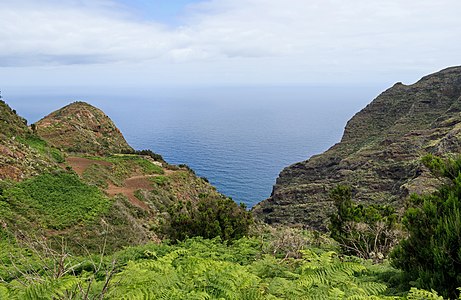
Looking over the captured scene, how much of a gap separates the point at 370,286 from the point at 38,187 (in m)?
18.2

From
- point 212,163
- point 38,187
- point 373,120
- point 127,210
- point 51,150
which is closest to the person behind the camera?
point 38,187

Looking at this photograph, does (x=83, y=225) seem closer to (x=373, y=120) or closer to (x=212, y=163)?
(x=373, y=120)

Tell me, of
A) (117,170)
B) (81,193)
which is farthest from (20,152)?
(117,170)

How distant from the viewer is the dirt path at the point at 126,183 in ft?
78.0

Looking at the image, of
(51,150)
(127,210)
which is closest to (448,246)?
(127,210)

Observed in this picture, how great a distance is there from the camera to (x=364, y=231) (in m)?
12.2

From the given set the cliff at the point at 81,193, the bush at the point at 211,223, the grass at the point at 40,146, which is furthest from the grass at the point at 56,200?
the bush at the point at 211,223

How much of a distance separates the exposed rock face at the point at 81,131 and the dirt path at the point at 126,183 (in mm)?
6331

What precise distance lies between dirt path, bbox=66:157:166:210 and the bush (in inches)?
355

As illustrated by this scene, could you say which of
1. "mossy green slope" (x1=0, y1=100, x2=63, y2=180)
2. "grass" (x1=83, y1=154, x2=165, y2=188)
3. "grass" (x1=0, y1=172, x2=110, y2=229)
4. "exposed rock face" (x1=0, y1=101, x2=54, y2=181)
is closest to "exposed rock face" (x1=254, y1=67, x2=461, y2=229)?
"grass" (x1=83, y1=154, x2=165, y2=188)

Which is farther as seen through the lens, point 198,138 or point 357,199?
point 198,138

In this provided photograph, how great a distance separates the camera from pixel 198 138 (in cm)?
18462

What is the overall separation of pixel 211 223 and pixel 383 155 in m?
50.2

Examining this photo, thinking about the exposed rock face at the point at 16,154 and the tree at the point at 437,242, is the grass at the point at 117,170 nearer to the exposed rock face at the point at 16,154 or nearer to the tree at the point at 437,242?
the exposed rock face at the point at 16,154
